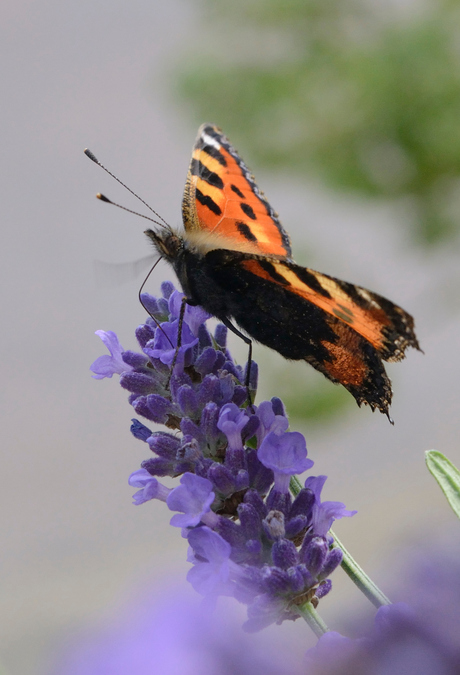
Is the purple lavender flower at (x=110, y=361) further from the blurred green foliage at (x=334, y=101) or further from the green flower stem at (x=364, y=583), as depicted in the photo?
the blurred green foliage at (x=334, y=101)

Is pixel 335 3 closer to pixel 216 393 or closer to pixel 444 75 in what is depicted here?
pixel 444 75

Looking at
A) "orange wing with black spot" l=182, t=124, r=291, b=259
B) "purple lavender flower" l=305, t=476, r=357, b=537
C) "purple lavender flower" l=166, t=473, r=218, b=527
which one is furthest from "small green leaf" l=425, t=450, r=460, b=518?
"orange wing with black spot" l=182, t=124, r=291, b=259

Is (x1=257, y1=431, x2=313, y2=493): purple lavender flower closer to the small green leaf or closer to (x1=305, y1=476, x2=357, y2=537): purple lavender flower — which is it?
(x1=305, y1=476, x2=357, y2=537): purple lavender flower

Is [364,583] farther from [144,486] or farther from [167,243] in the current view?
[167,243]

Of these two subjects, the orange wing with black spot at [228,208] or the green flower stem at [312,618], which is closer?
the green flower stem at [312,618]

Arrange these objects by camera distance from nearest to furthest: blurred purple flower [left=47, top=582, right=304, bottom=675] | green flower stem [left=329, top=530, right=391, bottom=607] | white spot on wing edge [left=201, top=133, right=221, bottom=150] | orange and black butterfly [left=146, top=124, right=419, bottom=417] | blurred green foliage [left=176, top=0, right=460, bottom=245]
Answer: blurred purple flower [left=47, top=582, right=304, bottom=675] → green flower stem [left=329, top=530, right=391, bottom=607] → orange and black butterfly [left=146, top=124, right=419, bottom=417] → white spot on wing edge [left=201, top=133, right=221, bottom=150] → blurred green foliage [left=176, top=0, right=460, bottom=245]

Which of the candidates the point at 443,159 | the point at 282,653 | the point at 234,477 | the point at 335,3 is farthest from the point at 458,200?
the point at 282,653

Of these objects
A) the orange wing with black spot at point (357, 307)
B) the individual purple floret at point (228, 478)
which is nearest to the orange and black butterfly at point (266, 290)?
the orange wing with black spot at point (357, 307)
